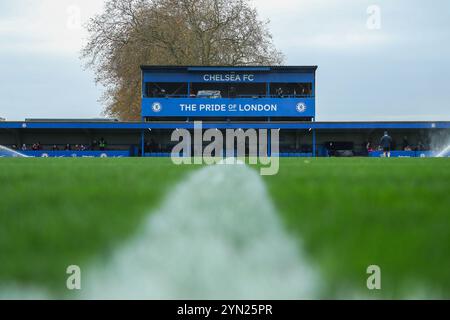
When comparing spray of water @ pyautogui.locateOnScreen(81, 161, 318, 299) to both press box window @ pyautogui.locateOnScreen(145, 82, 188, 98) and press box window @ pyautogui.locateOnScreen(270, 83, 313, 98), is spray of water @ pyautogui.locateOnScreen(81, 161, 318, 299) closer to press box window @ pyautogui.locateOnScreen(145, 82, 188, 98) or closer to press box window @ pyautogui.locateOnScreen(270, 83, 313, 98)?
press box window @ pyautogui.locateOnScreen(145, 82, 188, 98)

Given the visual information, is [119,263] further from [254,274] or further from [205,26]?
[205,26]

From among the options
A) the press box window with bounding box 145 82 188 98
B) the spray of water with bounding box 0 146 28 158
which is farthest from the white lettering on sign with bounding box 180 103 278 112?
the spray of water with bounding box 0 146 28 158

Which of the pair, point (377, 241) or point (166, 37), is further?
point (166, 37)

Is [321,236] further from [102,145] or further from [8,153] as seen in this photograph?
[8,153]

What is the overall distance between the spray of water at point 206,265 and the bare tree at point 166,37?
157ft

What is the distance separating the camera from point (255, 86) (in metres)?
47.2

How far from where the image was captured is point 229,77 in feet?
A: 142

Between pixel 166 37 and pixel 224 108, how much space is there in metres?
11.4

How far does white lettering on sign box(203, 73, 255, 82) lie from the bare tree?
687cm

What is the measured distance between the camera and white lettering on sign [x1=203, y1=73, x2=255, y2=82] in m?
43.2

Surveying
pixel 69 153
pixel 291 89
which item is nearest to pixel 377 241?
pixel 69 153

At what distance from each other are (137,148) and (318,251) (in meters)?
40.4

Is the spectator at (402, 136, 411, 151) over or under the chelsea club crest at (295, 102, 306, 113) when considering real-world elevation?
under
